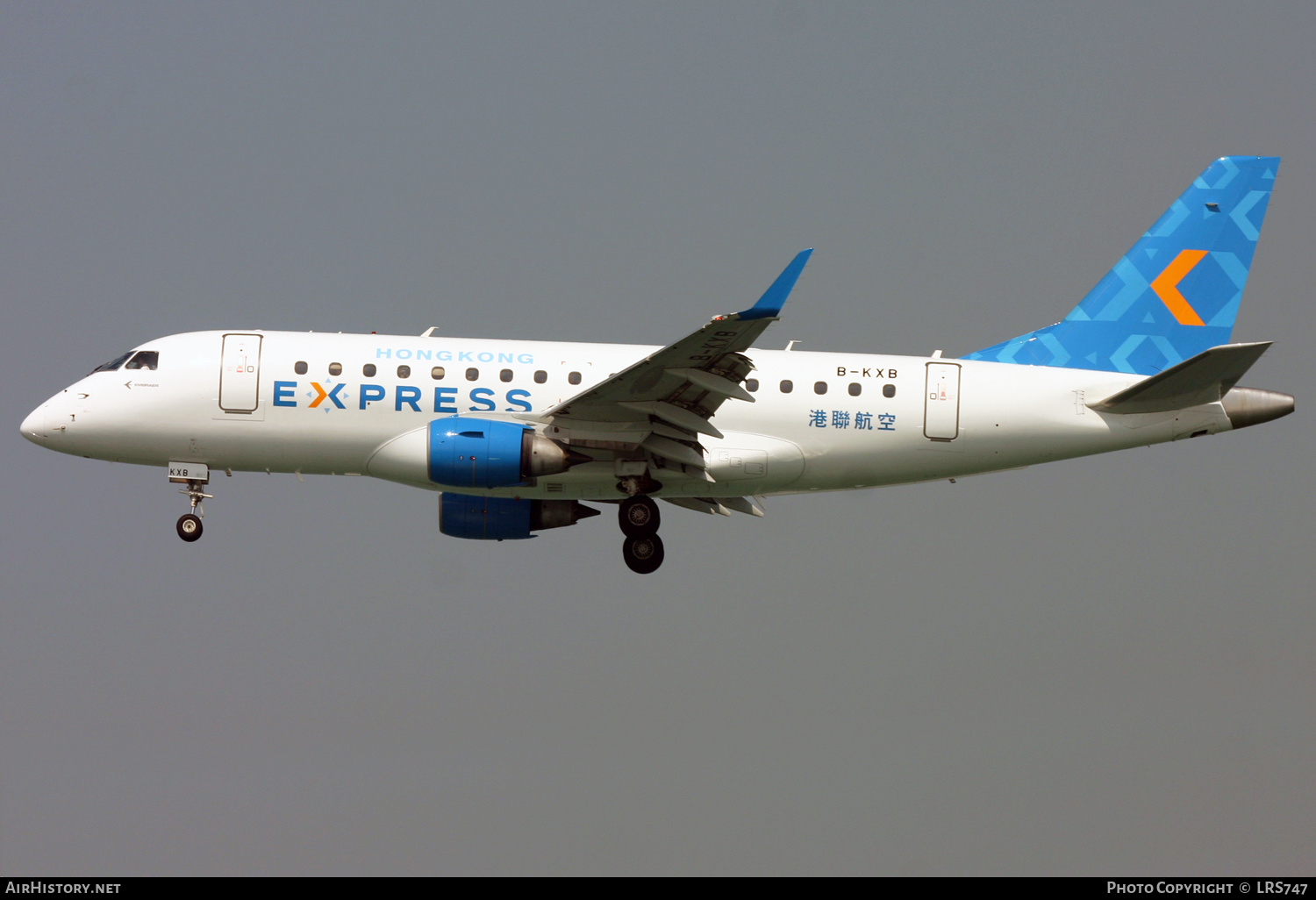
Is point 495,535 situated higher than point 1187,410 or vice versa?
point 1187,410

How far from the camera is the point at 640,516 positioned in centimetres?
3038

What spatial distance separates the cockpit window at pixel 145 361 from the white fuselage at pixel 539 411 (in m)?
0.11

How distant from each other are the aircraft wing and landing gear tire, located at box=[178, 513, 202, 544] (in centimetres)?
822

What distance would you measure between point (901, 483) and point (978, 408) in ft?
7.40

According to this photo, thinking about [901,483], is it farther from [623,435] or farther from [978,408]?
[623,435]

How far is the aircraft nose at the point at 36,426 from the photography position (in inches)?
1204

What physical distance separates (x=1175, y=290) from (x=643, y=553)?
44.1ft

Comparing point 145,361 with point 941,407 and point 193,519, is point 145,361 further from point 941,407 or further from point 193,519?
point 941,407

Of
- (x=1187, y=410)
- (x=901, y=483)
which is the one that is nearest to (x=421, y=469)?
(x=901, y=483)

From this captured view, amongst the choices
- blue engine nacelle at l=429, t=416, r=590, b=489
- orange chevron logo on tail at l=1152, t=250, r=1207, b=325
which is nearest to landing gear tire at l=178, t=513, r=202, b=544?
blue engine nacelle at l=429, t=416, r=590, b=489

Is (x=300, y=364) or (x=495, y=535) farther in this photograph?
(x=495, y=535)

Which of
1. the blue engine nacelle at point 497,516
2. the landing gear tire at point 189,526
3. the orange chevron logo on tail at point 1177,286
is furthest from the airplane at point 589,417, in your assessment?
the orange chevron logo on tail at point 1177,286

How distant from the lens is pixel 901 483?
101ft

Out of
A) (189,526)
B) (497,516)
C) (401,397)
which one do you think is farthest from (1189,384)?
(189,526)
